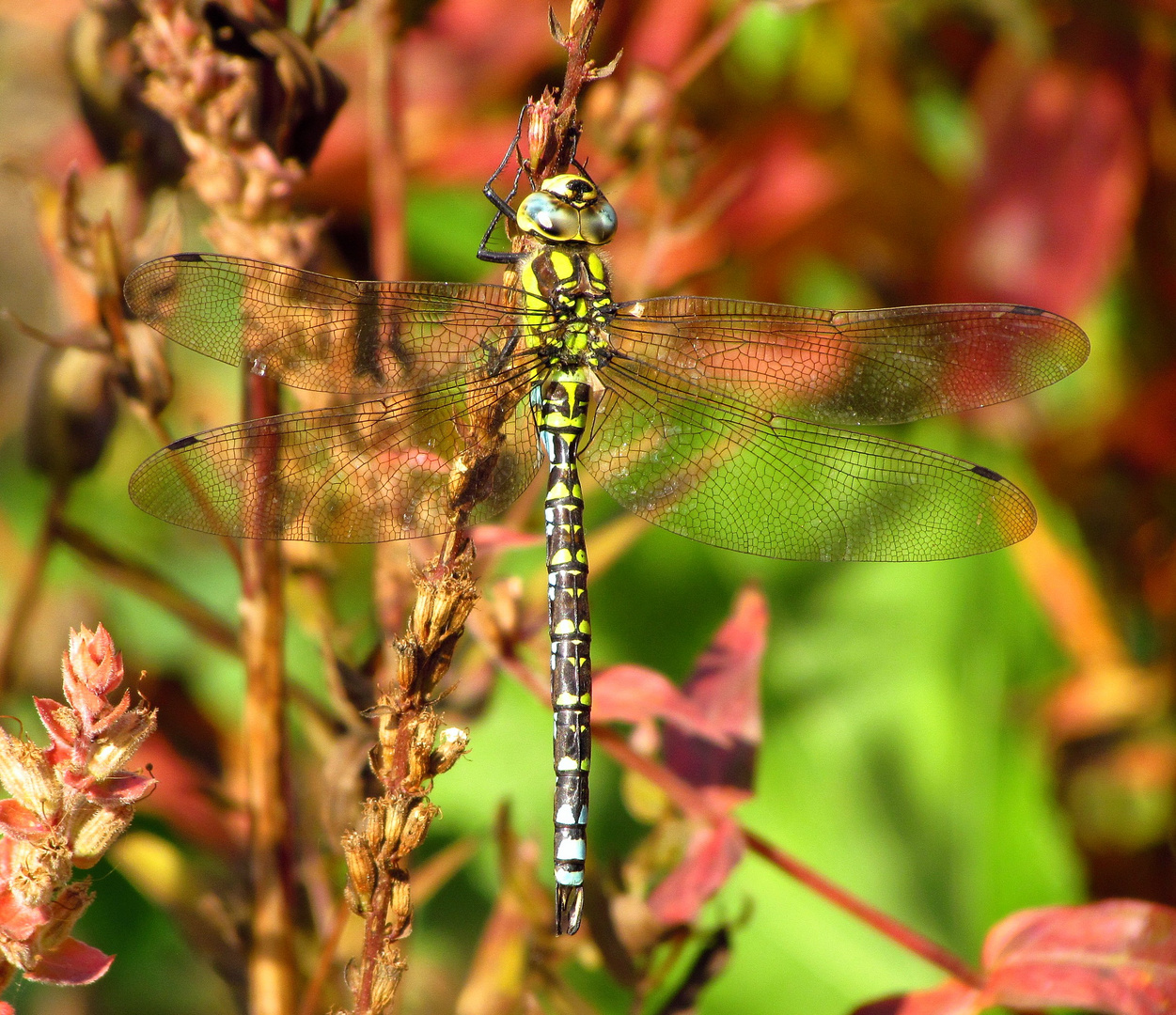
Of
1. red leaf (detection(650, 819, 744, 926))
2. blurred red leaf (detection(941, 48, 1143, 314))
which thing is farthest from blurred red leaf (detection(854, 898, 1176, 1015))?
blurred red leaf (detection(941, 48, 1143, 314))

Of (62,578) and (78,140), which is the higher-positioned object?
(78,140)

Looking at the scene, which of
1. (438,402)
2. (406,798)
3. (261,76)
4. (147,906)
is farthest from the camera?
(147,906)

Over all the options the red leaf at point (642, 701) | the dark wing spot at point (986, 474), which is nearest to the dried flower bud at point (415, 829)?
the red leaf at point (642, 701)

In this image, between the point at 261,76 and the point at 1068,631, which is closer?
the point at 261,76

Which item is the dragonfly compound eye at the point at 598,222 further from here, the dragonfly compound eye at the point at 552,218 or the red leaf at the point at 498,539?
the red leaf at the point at 498,539

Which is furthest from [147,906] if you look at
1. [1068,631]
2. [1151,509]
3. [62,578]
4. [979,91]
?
[979,91]

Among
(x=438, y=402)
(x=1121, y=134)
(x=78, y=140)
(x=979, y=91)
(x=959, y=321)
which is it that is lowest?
(x=438, y=402)

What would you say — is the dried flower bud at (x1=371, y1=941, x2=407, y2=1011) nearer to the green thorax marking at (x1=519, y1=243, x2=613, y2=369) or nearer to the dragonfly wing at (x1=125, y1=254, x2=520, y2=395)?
the dragonfly wing at (x1=125, y1=254, x2=520, y2=395)

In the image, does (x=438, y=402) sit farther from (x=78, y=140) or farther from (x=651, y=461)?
(x=78, y=140)
